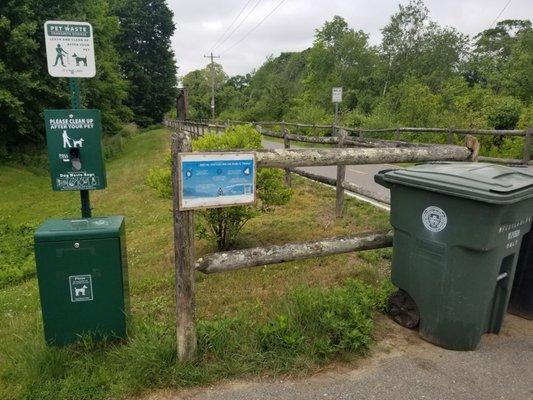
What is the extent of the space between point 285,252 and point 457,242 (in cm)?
121

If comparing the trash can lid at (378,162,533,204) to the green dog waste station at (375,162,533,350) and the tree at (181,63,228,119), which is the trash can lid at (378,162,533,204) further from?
the tree at (181,63,228,119)

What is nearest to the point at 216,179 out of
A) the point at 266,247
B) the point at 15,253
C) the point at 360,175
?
the point at 266,247

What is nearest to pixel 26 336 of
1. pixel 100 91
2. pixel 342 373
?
pixel 342 373

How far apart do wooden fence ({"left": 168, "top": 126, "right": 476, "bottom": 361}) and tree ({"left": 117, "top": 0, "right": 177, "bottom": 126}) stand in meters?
49.8

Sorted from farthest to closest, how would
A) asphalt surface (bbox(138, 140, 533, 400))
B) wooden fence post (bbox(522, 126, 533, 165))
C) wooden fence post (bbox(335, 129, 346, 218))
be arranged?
wooden fence post (bbox(522, 126, 533, 165)) < wooden fence post (bbox(335, 129, 346, 218)) < asphalt surface (bbox(138, 140, 533, 400))

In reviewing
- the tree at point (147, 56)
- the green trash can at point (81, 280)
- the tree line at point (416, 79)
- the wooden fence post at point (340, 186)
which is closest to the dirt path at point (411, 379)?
the green trash can at point (81, 280)

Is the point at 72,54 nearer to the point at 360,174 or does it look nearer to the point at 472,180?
the point at 472,180

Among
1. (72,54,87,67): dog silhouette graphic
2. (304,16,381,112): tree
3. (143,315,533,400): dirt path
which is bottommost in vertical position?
(143,315,533,400): dirt path

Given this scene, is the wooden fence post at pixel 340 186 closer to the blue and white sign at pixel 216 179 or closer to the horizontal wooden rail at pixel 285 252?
the horizontal wooden rail at pixel 285 252

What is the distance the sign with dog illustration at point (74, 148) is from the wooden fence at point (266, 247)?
45.4 inches

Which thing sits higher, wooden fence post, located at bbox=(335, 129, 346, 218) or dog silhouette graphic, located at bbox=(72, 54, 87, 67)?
dog silhouette graphic, located at bbox=(72, 54, 87, 67)

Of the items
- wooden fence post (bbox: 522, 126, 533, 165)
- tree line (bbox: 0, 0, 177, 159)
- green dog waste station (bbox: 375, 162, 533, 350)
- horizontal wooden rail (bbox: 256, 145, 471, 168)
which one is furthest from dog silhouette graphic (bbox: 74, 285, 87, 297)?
tree line (bbox: 0, 0, 177, 159)

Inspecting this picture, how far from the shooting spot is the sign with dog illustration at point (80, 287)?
9.41 ft

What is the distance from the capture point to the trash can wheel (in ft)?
10.6
